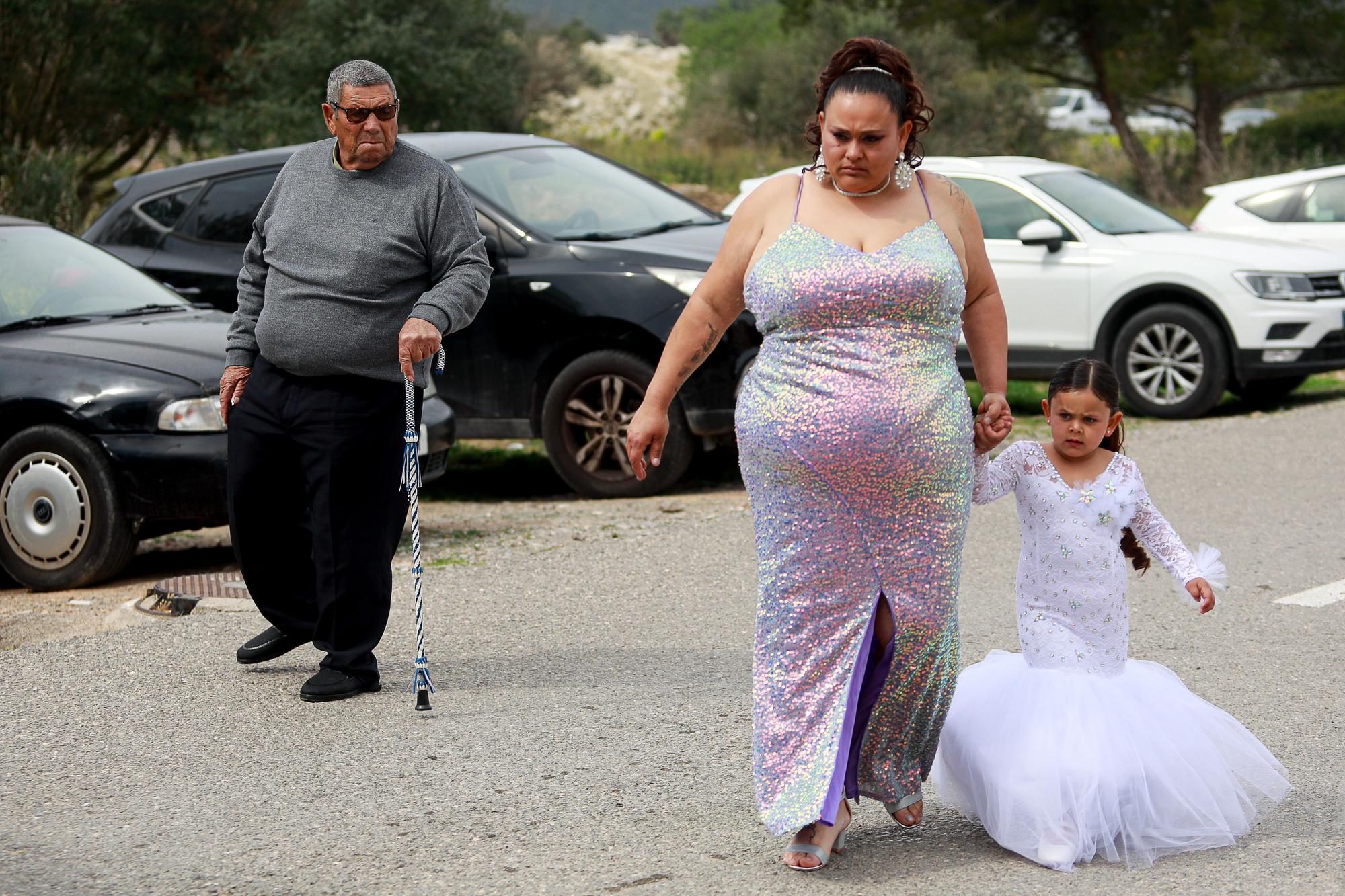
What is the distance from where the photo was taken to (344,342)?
535cm

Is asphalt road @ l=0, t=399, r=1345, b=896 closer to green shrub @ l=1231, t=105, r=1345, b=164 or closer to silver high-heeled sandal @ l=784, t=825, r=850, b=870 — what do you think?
silver high-heeled sandal @ l=784, t=825, r=850, b=870

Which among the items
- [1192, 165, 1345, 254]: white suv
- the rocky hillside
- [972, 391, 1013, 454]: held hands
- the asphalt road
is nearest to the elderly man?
the asphalt road

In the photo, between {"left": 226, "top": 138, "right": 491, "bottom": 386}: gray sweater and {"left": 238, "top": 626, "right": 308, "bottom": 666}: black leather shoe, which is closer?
{"left": 226, "top": 138, "right": 491, "bottom": 386}: gray sweater

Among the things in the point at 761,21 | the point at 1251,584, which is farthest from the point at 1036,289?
the point at 761,21

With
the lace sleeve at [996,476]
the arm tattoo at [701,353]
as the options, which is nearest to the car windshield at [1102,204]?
the lace sleeve at [996,476]

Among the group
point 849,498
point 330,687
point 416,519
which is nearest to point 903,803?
point 849,498

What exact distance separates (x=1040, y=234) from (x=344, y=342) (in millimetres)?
7042

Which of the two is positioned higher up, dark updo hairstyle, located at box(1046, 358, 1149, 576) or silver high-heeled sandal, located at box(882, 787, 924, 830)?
dark updo hairstyle, located at box(1046, 358, 1149, 576)

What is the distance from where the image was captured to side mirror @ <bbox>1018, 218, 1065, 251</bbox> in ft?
37.2

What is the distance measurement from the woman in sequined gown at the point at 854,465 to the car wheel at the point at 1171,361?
26.0 ft

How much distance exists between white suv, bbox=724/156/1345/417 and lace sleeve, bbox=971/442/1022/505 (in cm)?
747

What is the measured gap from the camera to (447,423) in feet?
26.7

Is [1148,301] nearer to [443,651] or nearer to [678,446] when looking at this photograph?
[678,446]

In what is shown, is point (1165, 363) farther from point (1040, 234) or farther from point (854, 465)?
point (854, 465)
